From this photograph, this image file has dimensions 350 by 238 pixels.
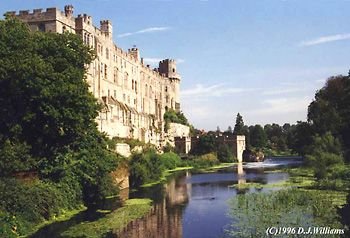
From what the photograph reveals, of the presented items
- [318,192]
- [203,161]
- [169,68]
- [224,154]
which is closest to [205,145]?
[224,154]

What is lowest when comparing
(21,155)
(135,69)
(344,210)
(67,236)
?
(67,236)

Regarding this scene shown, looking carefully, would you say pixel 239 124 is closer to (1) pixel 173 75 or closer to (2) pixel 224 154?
(1) pixel 173 75

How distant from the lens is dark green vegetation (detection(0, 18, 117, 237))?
27681 millimetres

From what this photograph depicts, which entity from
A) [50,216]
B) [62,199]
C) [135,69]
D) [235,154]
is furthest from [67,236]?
[235,154]

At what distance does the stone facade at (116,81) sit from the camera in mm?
47875

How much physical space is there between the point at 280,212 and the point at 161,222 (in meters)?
6.14

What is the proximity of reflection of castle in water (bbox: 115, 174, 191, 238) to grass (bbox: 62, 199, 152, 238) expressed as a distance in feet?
1.71

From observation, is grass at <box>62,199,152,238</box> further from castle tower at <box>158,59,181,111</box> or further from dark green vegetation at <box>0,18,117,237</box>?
castle tower at <box>158,59,181,111</box>

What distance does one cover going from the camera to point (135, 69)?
75.7 m

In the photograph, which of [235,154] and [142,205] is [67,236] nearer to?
[142,205]

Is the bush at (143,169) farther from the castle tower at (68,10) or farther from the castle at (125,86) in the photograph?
the castle tower at (68,10)

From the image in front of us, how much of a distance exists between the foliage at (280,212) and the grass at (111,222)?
550 centimetres

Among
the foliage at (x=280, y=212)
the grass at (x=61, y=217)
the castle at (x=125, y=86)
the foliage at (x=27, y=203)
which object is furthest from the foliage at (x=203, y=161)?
the foliage at (x=27, y=203)

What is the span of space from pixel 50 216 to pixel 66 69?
9367mm
